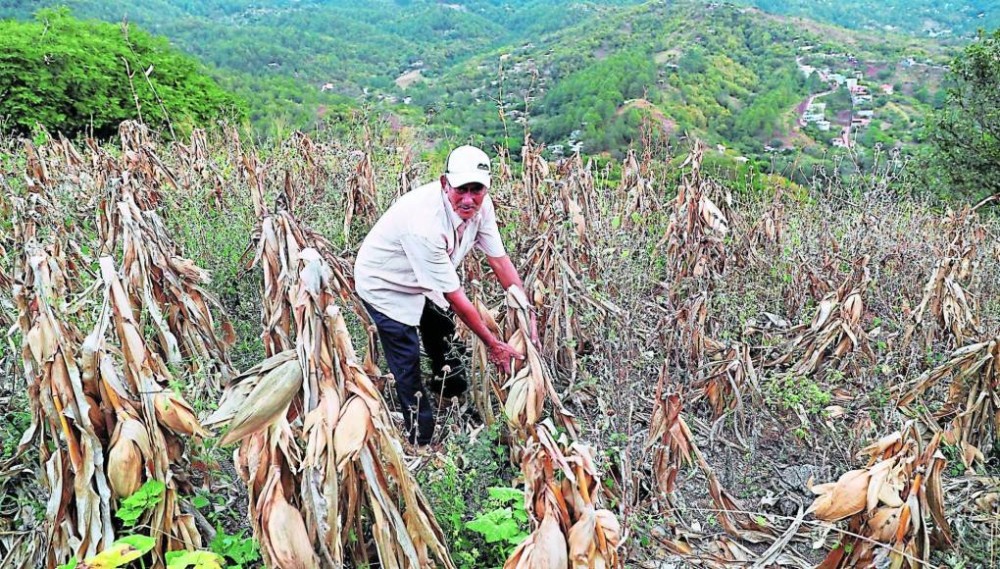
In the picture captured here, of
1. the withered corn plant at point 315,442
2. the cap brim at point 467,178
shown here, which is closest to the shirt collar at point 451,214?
the cap brim at point 467,178

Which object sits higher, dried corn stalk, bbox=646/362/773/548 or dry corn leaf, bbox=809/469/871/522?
dry corn leaf, bbox=809/469/871/522

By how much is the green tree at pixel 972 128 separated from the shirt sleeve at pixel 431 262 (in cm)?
901

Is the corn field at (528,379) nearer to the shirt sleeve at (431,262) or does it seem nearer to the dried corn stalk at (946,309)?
the dried corn stalk at (946,309)

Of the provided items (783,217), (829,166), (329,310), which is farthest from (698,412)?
(829,166)

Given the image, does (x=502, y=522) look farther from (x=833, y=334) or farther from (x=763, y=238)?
(x=763, y=238)

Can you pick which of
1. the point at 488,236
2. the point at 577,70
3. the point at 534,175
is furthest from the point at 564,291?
the point at 577,70

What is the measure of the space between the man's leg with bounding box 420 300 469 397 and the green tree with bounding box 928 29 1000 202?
28.3ft

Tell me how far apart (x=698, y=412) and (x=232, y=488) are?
71.1 inches

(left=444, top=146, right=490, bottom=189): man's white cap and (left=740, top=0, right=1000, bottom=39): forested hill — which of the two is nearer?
(left=444, top=146, right=490, bottom=189): man's white cap

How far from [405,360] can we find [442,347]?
38 centimetres

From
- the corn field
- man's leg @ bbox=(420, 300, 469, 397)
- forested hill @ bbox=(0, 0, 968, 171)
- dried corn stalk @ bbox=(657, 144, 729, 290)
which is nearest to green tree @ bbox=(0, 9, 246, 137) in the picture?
forested hill @ bbox=(0, 0, 968, 171)

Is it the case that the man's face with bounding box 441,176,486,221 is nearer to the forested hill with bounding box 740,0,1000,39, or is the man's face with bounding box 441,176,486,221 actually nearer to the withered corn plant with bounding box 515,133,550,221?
the withered corn plant with bounding box 515,133,550,221

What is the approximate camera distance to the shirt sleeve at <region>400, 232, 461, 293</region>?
2188 mm

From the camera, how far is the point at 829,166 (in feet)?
17.0
